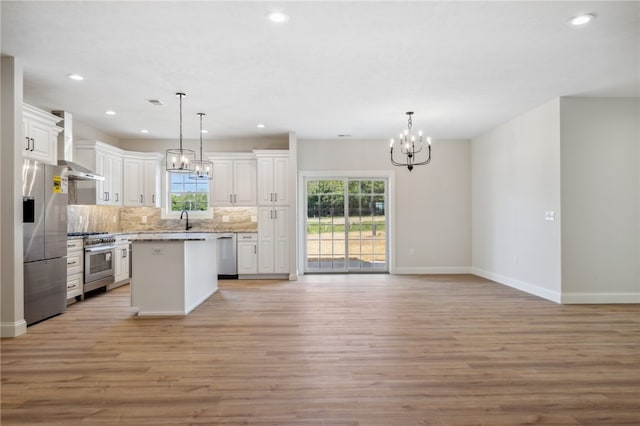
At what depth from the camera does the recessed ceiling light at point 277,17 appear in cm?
293

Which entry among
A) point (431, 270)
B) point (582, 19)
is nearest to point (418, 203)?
point (431, 270)

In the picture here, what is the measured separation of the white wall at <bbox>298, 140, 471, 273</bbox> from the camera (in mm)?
7809

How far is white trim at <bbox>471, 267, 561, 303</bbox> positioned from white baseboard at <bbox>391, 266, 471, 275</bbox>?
10.0 inches

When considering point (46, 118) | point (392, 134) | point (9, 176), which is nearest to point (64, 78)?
point (46, 118)

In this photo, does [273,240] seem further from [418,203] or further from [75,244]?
[75,244]

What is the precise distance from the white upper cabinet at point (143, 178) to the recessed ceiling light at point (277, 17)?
5.27 meters

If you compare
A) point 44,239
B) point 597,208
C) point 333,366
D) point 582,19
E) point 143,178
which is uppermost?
point 582,19

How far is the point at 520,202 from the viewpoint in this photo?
6012 millimetres

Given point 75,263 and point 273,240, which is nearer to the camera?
point 75,263

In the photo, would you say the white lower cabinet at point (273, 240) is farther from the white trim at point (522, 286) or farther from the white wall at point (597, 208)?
the white wall at point (597, 208)

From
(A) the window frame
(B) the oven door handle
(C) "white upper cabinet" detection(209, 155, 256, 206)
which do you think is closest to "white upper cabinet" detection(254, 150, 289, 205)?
(C) "white upper cabinet" detection(209, 155, 256, 206)

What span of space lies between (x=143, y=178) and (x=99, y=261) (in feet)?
6.95

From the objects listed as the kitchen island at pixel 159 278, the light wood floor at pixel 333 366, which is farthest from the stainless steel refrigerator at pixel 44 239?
the kitchen island at pixel 159 278

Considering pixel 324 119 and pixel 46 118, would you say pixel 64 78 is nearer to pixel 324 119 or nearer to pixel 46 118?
pixel 46 118
